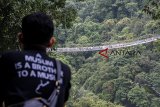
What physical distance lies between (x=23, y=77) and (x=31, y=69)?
0.03 meters

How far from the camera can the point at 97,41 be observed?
86.0ft

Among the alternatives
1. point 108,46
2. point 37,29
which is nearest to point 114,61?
point 108,46

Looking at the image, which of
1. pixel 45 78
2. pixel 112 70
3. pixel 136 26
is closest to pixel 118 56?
pixel 112 70

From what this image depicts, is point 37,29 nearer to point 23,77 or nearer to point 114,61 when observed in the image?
point 23,77

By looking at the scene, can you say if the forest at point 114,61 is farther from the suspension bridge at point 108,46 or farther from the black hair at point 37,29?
the black hair at point 37,29

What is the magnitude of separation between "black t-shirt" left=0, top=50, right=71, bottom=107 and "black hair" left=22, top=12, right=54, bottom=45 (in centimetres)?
5

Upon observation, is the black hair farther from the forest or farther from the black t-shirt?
the forest

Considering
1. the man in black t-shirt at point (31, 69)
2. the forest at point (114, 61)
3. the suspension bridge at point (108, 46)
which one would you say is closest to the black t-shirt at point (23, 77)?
the man in black t-shirt at point (31, 69)

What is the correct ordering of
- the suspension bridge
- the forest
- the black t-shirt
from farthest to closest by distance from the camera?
the suspension bridge
the forest
the black t-shirt

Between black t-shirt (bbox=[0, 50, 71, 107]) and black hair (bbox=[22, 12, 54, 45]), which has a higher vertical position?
black hair (bbox=[22, 12, 54, 45])

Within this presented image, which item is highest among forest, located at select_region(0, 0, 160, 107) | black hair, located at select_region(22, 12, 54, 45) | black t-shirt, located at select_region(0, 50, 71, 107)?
black hair, located at select_region(22, 12, 54, 45)

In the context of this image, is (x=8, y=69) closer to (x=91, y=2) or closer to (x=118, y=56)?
(x=118, y=56)

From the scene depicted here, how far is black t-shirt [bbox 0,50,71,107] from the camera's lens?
3.47 ft

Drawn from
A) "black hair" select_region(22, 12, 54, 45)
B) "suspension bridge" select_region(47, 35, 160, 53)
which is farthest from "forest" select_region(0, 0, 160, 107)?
"black hair" select_region(22, 12, 54, 45)
